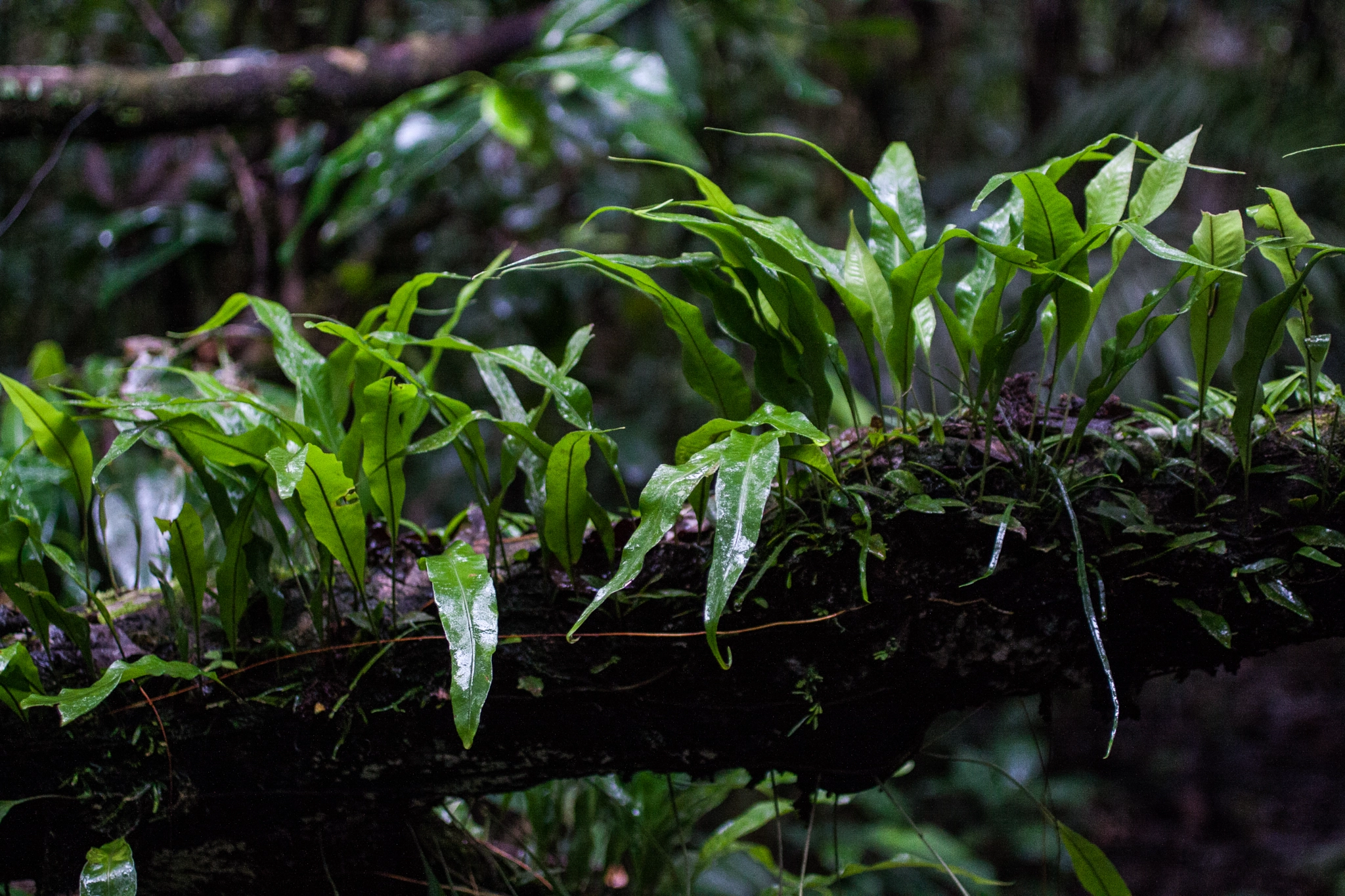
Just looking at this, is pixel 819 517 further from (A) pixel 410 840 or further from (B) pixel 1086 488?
(A) pixel 410 840

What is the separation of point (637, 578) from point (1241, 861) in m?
3.47

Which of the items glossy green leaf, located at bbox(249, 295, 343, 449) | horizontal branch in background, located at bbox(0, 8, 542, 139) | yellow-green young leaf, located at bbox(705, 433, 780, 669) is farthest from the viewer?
horizontal branch in background, located at bbox(0, 8, 542, 139)

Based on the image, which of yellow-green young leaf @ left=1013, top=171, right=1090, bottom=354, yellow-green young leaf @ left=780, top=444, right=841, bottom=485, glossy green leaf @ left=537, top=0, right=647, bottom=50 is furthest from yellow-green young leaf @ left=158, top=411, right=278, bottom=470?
glossy green leaf @ left=537, top=0, right=647, bottom=50

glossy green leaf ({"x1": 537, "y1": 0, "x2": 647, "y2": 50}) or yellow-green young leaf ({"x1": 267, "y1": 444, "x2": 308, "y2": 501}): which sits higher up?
glossy green leaf ({"x1": 537, "y1": 0, "x2": 647, "y2": 50})

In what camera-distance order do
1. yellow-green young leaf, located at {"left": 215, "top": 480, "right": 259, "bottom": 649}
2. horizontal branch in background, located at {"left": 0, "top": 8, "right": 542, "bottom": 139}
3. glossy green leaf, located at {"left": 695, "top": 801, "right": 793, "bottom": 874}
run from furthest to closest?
horizontal branch in background, located at {"left": 0, "top": 8, "right": 542, "bottom": 139} → glossy green leaf, located at {"left": 695, "top": 801, "right": 793, "bottom": 874} → yellow-green young leaf, located at {"left": 215, "top": 480, "right": 259, "bottom": 649}

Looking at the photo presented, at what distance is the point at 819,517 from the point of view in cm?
83

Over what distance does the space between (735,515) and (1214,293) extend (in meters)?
0.51

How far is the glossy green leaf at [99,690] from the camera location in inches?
27.7

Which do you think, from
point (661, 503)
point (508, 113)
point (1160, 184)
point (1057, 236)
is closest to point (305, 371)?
point (661, 503)

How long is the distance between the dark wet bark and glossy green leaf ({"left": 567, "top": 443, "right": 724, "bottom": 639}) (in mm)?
166

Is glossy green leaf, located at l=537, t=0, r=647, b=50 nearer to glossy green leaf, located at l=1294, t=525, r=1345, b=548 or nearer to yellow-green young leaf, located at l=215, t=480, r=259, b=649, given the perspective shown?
yellow-green young leaf, located at l=215, t=480, r=259, b=649

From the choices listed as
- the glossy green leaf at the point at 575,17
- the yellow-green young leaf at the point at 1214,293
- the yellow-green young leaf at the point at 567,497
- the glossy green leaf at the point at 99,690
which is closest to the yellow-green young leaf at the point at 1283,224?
the yellow-green young leaf at the point at 1214,293

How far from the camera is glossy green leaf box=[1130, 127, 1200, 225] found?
0.76m

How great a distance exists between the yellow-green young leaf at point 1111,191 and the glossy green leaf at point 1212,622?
0.37 meters
